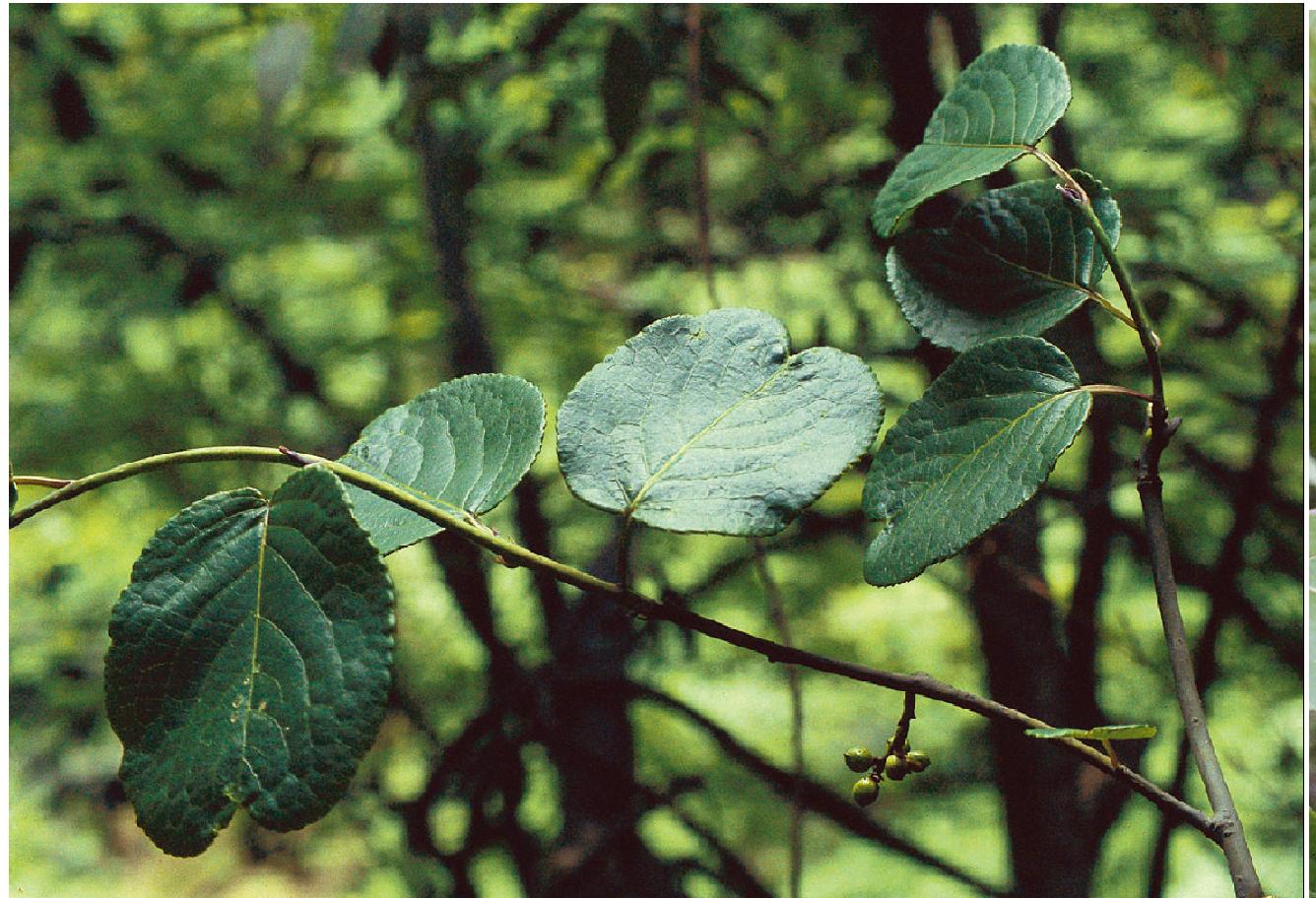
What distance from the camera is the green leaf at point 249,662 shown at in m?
0.11

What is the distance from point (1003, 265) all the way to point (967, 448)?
0.04 meters

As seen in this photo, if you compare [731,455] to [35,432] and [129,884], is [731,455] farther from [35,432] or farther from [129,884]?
[129,884]

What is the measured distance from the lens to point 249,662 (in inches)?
4.7

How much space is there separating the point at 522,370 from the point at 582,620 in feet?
0.66

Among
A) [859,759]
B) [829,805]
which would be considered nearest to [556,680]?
[829,805]

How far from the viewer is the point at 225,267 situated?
A: 762 mm

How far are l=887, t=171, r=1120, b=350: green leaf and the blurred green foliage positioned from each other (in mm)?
480

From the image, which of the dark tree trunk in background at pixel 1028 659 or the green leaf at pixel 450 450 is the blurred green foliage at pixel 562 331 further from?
the green leaf at pixel 450 450

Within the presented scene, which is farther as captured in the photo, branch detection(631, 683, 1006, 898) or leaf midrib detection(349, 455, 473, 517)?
branch detection(631, 683, 1006, 898)

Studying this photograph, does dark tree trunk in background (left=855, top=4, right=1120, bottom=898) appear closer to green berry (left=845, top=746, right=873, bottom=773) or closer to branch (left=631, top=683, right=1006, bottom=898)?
branch (left=631, top=683, right=1006, bottom=898)

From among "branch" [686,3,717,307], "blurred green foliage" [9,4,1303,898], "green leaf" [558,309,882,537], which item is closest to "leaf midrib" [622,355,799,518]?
"green leaf" [558,309,882,537]

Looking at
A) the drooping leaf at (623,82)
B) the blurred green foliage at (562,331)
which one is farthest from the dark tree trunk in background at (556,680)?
the drooping leaf at (623,82)

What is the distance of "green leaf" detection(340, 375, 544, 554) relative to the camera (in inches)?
5.4

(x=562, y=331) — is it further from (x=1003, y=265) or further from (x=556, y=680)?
(x=1003, y=265)
